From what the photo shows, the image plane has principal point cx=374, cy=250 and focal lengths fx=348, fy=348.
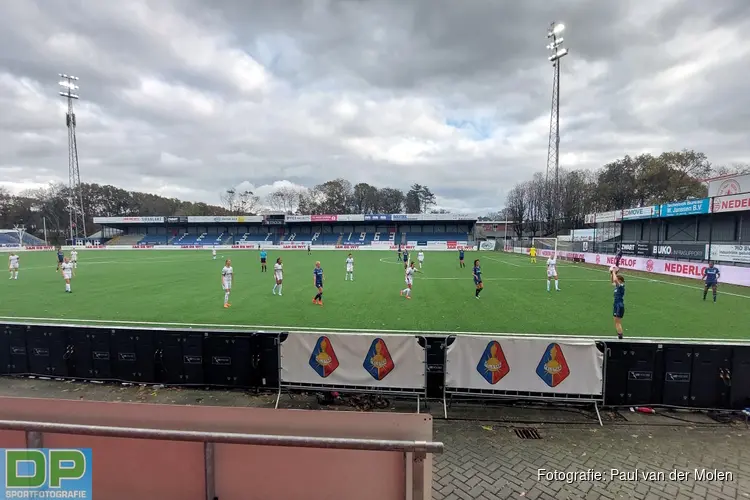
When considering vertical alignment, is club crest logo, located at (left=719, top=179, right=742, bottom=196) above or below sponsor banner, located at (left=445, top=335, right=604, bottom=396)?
above

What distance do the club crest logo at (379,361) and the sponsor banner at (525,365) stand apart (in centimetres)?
105

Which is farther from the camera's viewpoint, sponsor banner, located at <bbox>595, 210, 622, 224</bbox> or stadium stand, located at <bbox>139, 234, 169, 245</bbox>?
stadium stand, located at <bbox>139, 234, 169, 245</bbox>

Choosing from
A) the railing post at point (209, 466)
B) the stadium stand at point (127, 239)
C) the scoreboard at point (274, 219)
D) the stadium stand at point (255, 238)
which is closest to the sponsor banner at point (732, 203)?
the railing post at point (209, 466)

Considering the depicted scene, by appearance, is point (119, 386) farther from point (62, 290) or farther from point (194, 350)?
point (62, 290)

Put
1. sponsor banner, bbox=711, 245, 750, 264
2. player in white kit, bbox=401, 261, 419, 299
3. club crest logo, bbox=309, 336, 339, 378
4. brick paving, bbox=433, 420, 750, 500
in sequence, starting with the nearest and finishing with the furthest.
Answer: brick paving, bbox=433, 420, 750, 500
club crest logo, bbox=309, 336, 339, 378
player in white kit, bbox=401, 261, 419, 299
sponsor banner, bbox=711, 245, 750, 264

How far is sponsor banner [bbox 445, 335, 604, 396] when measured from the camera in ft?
19.5

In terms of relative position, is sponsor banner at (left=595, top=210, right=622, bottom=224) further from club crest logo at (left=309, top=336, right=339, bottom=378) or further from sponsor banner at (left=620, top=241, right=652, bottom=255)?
club crest logo at (left=309, top=336, right=339, bottom=378)

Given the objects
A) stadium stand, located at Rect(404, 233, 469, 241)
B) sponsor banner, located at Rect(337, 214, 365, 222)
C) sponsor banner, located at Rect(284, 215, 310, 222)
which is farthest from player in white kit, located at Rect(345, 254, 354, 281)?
sponsor banner, located at Rect(284, 215, 310, 222)

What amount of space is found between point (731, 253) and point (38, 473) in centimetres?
3315

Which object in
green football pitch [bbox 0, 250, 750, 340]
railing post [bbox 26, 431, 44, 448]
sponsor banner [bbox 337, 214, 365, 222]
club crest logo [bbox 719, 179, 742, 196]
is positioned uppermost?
club crest logo [bbox 719, 179, 742, 196]

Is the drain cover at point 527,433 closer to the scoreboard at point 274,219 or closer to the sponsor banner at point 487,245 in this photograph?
the sponsor banner at point 487,245

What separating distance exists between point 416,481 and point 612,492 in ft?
11.6

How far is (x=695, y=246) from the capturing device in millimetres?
28406

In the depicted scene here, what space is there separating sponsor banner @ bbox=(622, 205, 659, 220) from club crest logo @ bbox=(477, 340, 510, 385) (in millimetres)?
37678
